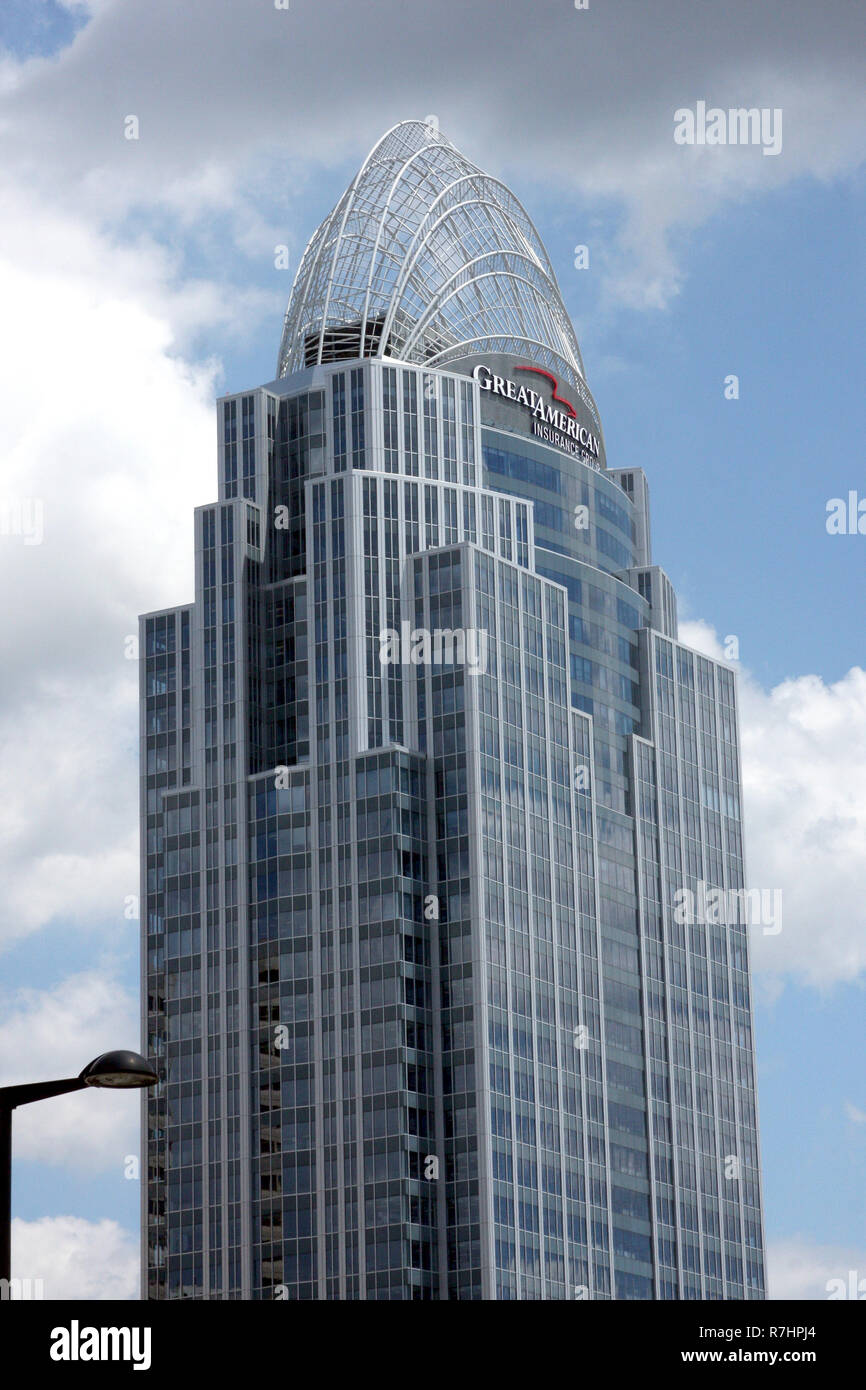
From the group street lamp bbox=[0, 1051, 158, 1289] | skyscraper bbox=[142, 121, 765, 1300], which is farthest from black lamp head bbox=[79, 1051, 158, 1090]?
skyscraper bbox=[142, 121, 765, 1300]

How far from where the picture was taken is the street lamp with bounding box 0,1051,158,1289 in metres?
36.0

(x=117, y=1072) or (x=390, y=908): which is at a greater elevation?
(x=390, y=908)

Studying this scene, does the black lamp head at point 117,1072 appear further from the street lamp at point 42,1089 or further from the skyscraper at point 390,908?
the skyscraper at point 390,908

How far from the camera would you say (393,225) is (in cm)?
19812

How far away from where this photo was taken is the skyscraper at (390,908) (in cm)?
17450

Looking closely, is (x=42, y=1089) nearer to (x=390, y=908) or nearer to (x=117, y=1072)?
(x=117, y=1072)

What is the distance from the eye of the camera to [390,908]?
17825 centimetres

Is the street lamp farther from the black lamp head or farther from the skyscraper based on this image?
the skyscraper

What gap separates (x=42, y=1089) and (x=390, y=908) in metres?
141

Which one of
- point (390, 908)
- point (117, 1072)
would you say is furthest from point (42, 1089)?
point (390, 908)
